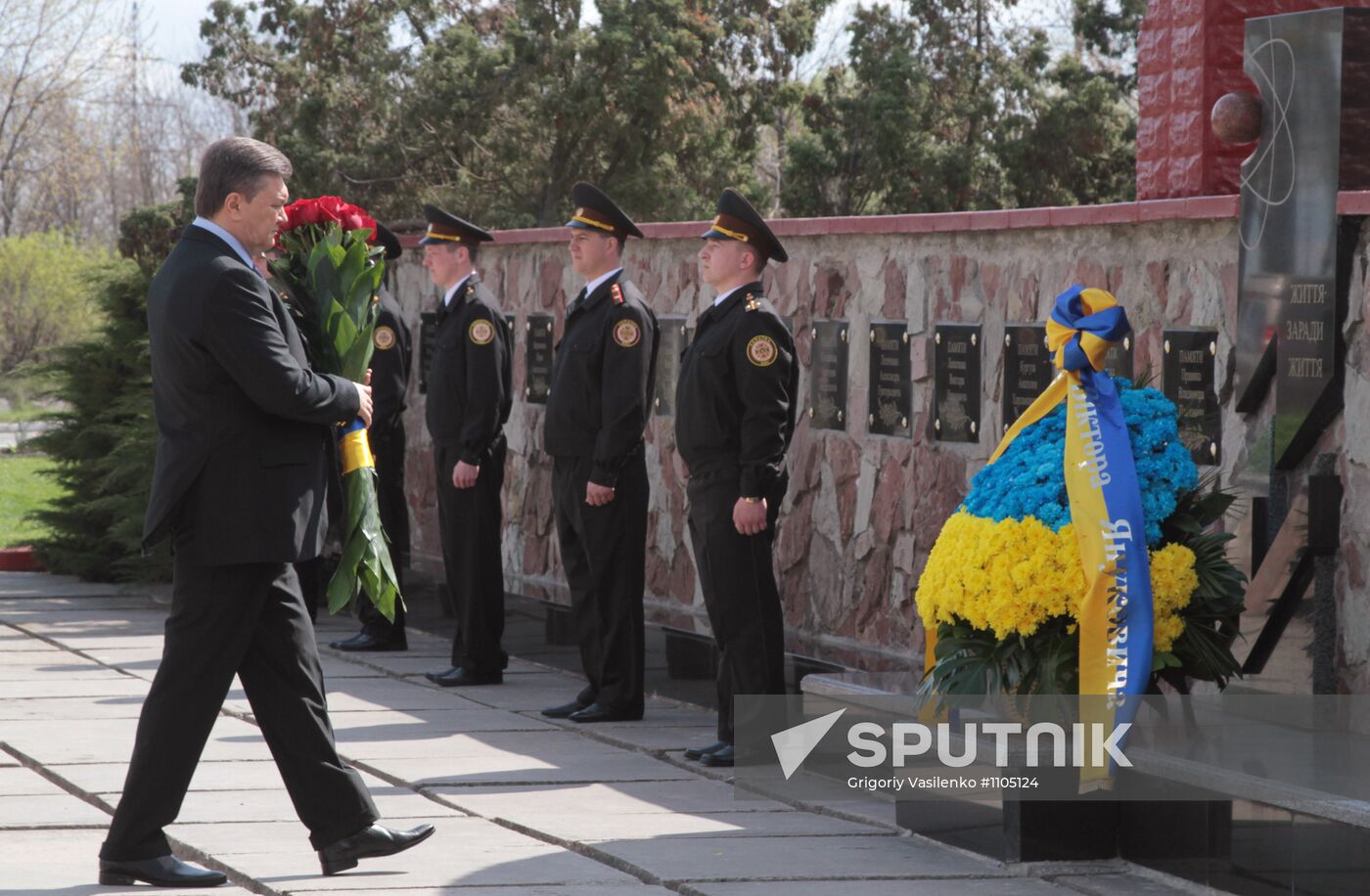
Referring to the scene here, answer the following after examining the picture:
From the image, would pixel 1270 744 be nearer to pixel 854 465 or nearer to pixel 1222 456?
pixel 1222 456

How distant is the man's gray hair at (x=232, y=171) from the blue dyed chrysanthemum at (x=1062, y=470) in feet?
6.81

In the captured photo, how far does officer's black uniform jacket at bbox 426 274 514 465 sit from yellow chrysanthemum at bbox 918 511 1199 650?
12.8 feet

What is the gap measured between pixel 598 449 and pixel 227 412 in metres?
2.72

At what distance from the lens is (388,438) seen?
10234mm

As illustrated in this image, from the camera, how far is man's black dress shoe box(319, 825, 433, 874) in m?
5.01

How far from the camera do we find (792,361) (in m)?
6.88

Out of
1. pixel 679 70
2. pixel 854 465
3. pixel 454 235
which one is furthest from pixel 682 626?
pixel 679 70

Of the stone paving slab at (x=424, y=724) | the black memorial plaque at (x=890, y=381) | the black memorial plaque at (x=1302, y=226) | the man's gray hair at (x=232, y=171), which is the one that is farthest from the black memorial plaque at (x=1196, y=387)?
the stone paving slab at (x=424, y=724)

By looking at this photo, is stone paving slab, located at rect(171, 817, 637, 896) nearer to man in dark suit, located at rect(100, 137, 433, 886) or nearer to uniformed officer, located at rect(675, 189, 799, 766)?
man in dark suit, located at rect(100, 137, 433, 886)

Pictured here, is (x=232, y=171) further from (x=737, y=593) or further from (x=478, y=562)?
(x=478, y=562)

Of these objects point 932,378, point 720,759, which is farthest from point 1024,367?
point 720,759

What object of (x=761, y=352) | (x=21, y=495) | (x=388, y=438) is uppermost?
(x=761, y=352)

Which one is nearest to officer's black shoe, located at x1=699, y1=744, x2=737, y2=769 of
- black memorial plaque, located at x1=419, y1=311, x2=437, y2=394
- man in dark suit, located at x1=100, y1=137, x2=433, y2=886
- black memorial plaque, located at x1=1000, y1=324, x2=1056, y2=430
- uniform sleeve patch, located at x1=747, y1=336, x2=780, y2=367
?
uniform sleeve patch, located at x1=747, y1=336, x2=780, y2=367

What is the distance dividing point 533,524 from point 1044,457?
5544 mm
